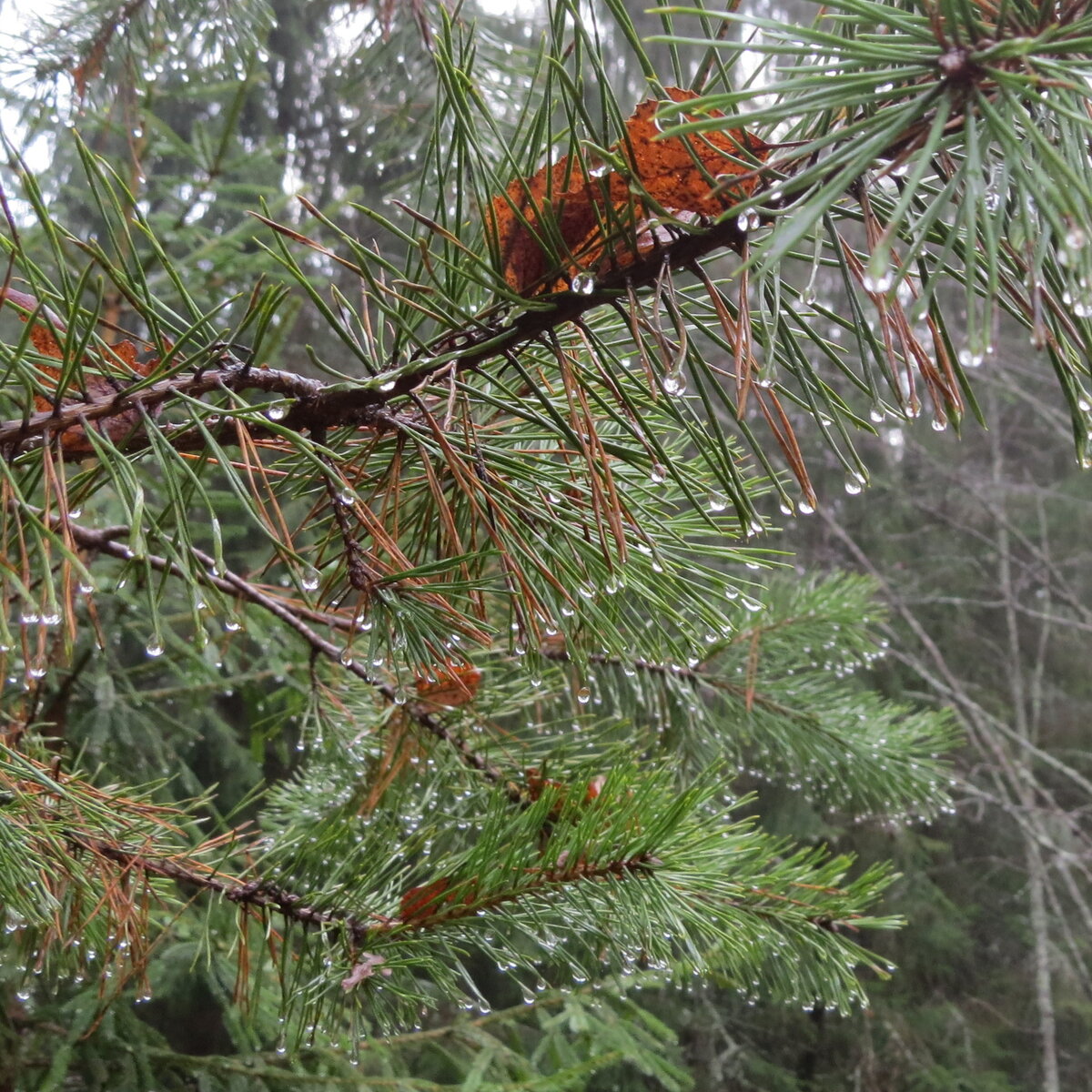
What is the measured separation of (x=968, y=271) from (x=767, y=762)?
97 cm

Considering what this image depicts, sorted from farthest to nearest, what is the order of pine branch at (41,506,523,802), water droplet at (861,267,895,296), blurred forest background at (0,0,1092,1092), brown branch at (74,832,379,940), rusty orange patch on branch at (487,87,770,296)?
blurred forest background at (0,0,1092,1092)
pine branch at (41,506,523,802)
brown branch at (74,832,379,940)
rusty orange patch on branch at (487,87,770,296)
water droplet at (861,267,895,296)

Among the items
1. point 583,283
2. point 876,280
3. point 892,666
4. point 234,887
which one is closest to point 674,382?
point 583,283

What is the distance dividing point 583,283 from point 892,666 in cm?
425

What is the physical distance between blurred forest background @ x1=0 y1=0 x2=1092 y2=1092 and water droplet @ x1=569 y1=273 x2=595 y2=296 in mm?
1235

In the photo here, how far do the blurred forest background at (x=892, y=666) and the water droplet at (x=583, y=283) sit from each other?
1.23 metres

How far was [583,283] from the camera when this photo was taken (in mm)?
425

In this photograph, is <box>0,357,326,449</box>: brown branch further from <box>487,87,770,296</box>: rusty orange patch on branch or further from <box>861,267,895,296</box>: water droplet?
<box>861,267,895,296</box>: water droplet

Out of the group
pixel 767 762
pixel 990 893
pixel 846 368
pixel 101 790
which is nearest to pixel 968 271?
pixel 846 368

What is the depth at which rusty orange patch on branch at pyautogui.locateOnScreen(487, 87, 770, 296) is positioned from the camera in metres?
0.41

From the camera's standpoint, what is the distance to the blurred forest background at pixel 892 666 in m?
1.84

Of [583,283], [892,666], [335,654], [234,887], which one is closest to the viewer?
[583,283]

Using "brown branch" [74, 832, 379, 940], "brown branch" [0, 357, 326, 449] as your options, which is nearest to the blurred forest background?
"brown branch" [74, 832, 379, 940]

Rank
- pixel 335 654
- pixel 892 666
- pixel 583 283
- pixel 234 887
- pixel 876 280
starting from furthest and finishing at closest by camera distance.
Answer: pixel 892 666 < pixel 335 654 < pixel 234 887 < pixel 583 283 < pixel 876 280

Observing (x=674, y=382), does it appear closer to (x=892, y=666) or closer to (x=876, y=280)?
(x=876, y=280)
